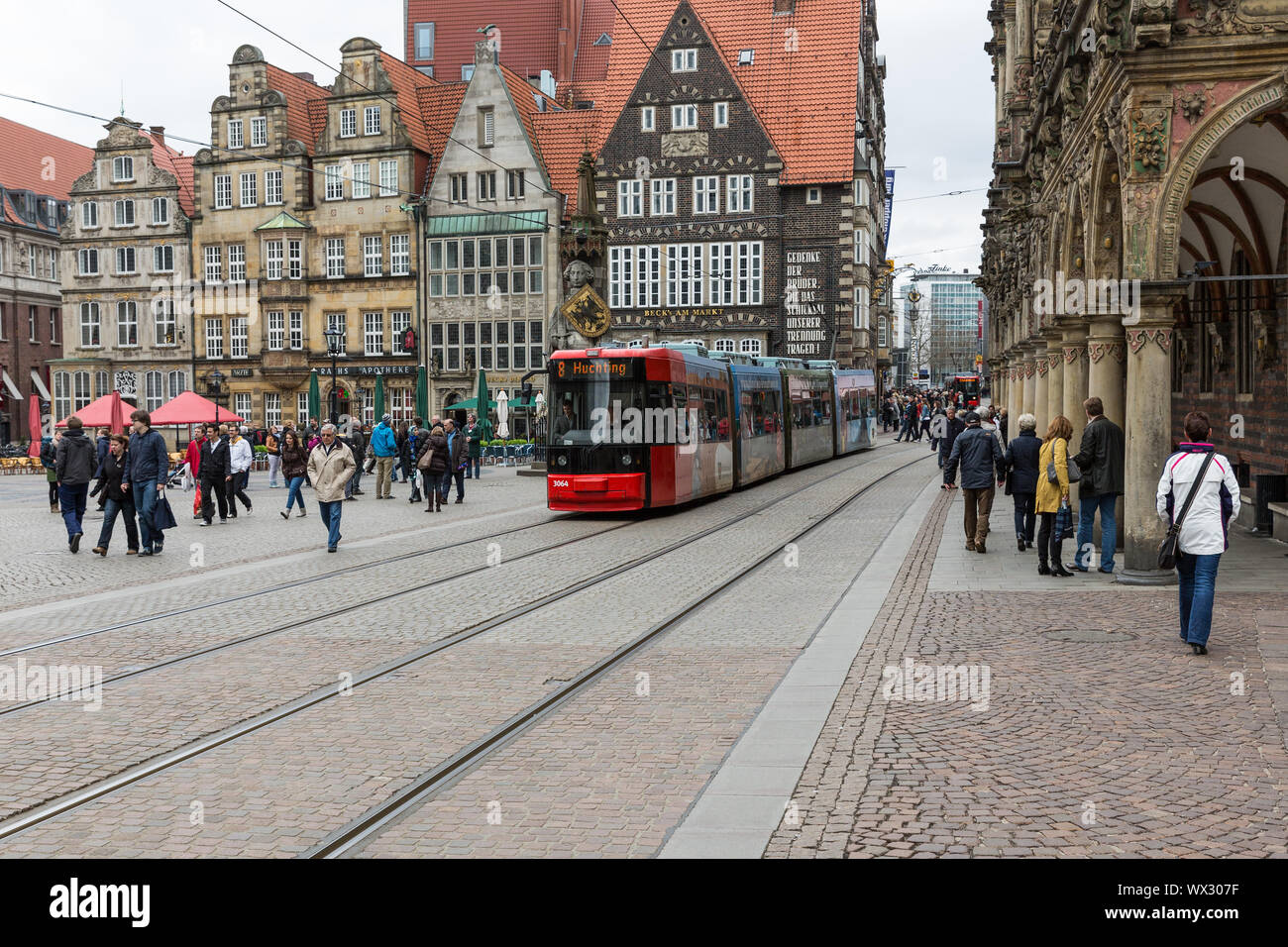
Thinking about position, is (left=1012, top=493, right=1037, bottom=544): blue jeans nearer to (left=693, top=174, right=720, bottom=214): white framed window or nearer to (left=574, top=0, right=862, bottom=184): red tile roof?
(left=574, top=0, right=862, bottom=184): red tile roof

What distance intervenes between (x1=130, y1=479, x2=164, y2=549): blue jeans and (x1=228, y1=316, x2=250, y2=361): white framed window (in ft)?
142

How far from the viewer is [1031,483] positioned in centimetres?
1623

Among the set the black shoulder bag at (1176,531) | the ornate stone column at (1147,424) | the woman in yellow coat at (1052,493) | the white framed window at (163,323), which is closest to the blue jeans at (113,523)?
the woman in yellow coat at (1052,493)

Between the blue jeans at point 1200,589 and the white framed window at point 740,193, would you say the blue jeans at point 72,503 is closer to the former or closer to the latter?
the blue jeans at point 1200,589

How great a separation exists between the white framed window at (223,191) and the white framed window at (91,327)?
8.31 metres

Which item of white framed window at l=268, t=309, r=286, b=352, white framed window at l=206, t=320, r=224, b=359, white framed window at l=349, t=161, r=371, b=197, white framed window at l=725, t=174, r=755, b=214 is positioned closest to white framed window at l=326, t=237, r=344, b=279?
white framed window at l=349, t=161, r=371, b=197

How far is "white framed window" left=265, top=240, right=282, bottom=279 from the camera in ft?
189

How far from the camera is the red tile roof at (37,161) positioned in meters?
68.2

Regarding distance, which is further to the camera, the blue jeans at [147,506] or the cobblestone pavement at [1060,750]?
the blue jeans at [147,506]
